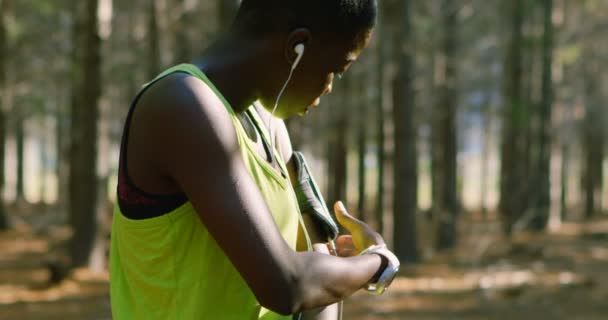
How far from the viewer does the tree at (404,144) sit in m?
15.9

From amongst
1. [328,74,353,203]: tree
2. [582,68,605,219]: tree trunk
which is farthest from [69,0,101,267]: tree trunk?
[582,68,605,219]: tree trunk

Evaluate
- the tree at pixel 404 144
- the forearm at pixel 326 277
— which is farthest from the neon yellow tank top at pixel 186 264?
the tree at pixel 404 144

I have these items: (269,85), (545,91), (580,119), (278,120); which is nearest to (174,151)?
(269,85)

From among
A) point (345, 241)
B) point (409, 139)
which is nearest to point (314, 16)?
point (345, 241)

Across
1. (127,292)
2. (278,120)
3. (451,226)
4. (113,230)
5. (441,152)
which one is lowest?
(451,226)

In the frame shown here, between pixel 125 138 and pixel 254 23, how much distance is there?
36cm

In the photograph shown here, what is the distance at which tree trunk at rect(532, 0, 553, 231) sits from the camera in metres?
21.7

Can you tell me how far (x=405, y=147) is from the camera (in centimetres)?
1633

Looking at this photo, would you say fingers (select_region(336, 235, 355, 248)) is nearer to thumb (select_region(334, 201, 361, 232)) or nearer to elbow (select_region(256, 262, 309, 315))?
thumb (select_region(334, 201, 361, 232))

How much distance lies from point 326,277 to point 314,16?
0.54 metres

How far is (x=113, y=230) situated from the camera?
1.84m

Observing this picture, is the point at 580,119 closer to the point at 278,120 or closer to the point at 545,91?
the point at 545,91

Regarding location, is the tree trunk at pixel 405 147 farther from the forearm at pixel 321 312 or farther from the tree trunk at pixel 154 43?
the forearm at pixel 321 312

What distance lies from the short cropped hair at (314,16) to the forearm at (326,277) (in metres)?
0.47
